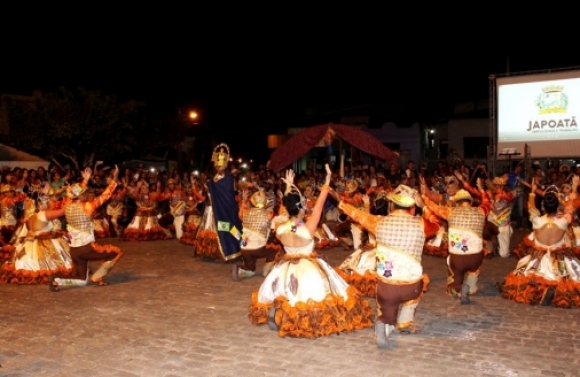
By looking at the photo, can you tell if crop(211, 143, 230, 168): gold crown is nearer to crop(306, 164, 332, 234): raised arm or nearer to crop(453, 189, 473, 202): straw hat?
crop(306, 164, 332, 234): raised arm

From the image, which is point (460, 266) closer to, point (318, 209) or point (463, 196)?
point (463, 196)

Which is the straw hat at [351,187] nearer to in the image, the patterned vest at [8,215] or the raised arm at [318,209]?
the raised arm at [318,209]

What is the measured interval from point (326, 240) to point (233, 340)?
7159mm

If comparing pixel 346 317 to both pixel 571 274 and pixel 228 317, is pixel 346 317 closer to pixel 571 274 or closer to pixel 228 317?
pixel 228 317

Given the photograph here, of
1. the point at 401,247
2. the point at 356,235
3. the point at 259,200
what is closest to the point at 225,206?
the point at 259,200

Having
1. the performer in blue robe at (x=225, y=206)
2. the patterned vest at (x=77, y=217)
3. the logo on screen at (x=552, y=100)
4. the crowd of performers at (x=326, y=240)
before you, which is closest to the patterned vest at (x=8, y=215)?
the crowd of performers at (x=326, y=240)

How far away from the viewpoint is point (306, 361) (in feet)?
17.7

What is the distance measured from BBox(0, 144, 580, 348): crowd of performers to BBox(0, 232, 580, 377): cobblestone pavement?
27 centimetres

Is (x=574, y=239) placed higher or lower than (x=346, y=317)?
higher

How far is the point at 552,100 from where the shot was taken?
16953 millimetres

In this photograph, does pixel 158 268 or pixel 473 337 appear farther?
pixel 158 268

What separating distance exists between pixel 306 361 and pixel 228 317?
6.23ft

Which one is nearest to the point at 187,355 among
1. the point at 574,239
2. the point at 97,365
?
the point at 97,365

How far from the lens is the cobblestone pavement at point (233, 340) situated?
207 inches
